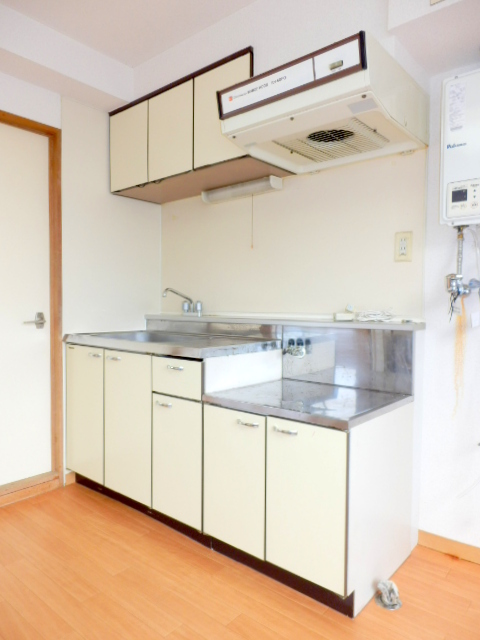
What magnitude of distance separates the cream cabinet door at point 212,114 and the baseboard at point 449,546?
1981mm

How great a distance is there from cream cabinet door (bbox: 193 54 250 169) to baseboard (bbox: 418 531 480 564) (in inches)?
78.0

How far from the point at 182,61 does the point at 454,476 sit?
262 centimetres

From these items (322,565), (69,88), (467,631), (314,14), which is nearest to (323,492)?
(322,565)

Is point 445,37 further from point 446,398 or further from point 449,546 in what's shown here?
point 449,546

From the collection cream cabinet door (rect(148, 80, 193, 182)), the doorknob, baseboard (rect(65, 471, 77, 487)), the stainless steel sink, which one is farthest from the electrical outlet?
baseboard (rect(65, 471, 77, 487))

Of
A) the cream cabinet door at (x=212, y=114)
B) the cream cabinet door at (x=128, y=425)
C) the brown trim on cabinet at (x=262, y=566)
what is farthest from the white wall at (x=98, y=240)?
the brown trim on cabinet at (x=262, y=566)

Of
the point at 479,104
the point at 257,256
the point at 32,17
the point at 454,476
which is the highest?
the point at 32,17

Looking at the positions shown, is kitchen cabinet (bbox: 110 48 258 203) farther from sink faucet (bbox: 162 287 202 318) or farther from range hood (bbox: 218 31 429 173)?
sink faucet (bbox: 162 287 202 318)

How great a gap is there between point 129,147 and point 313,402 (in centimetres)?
198

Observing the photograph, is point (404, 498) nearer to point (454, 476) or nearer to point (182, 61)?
point (454, 476)

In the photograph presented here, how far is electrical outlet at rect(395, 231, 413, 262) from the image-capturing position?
207 cm

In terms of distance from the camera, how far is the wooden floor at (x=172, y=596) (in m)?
1.54

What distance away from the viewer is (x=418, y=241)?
6.73 ft

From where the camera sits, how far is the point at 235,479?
184 cm
